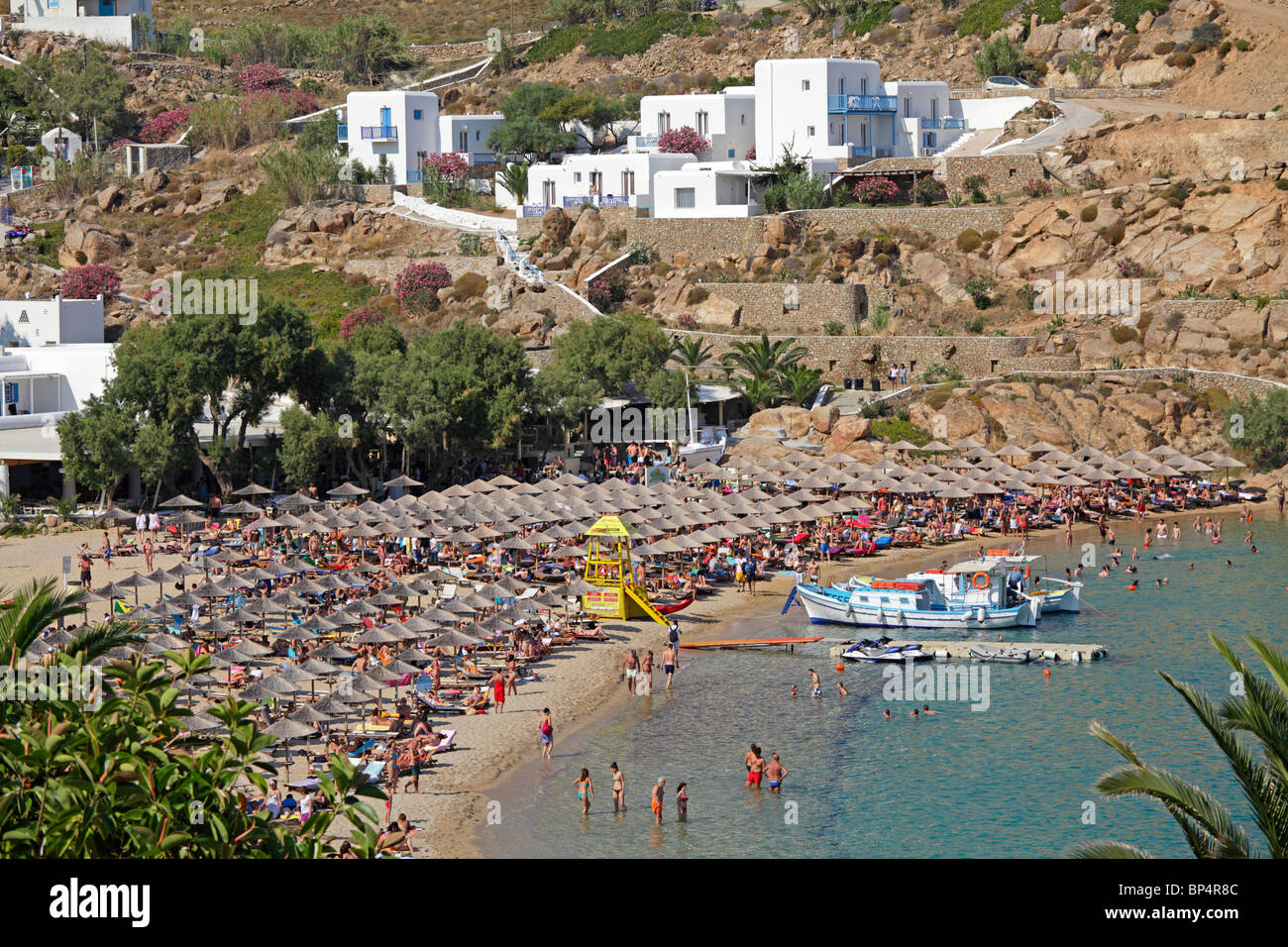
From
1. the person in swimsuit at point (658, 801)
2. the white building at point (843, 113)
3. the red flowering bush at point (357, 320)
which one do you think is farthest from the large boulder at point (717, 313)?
the person in swimsuit at point (658, 801)

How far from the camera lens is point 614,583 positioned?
4256 cm

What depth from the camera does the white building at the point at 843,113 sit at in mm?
80125

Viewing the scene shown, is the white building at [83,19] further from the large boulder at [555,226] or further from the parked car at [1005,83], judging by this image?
the parked car at [1005,83]

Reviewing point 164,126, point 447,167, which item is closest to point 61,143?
point 164,126

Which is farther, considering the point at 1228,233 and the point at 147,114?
the point at 147,114

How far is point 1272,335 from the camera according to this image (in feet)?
210

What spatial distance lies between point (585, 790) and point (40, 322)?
4921 centimetres

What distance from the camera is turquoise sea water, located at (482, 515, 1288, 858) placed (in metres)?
26.7

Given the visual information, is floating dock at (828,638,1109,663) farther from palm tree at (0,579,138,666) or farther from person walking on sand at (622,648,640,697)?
palm tree at (0,579,138,666)

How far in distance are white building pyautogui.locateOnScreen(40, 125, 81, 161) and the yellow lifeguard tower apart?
71.3 m
